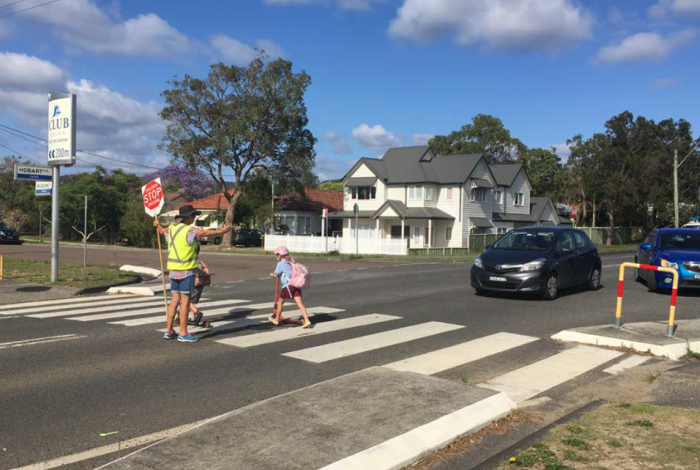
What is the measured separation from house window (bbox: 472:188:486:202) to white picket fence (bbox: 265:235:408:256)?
1429 centimetres

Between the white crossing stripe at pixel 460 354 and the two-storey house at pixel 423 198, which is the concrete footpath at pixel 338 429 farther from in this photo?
the two-storey house at pixel 423 198

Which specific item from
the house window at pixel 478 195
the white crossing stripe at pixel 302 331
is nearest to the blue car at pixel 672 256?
the white crossing stripe at pixel 302 331

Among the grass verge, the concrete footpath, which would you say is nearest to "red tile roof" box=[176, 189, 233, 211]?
the concrete footpath

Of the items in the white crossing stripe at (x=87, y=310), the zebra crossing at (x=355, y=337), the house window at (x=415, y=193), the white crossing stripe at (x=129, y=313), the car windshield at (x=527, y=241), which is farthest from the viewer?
the house window at (x=415, y=193)

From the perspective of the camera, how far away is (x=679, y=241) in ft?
49.2

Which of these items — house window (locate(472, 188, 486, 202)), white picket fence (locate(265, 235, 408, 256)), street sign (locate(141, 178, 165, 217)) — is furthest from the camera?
house window (locate(472, 188, 486, 202))

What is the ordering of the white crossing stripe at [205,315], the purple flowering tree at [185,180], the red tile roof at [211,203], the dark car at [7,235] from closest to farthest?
1. the white crossing stripe at [205,315]
2. the dark car at [7,235]
3. the red tile roof at [211,203]
4. the purple flowering tree at [185,180]

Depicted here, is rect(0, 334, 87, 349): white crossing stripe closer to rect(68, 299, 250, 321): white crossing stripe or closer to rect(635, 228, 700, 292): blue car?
rect(68, 299, 250, 321): white crossing stripe

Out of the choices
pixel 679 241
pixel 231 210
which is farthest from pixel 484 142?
pixel 679 241

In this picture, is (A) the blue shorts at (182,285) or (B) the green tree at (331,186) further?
(B) the green tree at (331,186)

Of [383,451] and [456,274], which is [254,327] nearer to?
[383,451]

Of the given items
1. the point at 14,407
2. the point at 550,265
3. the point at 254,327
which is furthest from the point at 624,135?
the point at 14,407

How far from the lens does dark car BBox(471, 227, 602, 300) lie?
1265 centimetres

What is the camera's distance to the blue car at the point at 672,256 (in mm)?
13734
